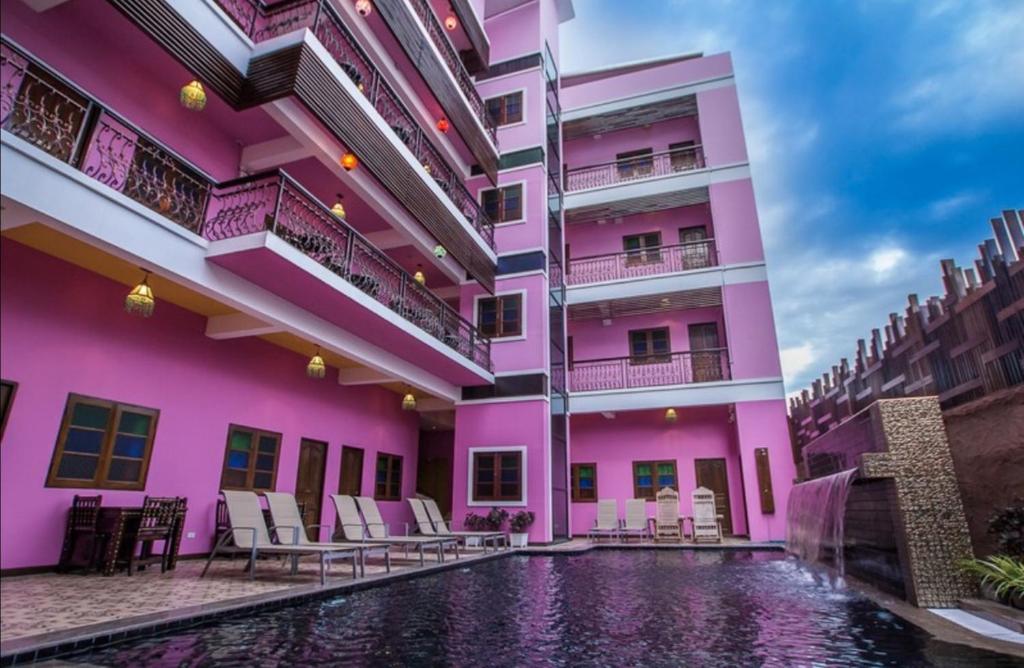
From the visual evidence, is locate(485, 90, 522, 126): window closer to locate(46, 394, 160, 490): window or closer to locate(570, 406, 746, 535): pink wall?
locate(570, 406, 746, 535): pink wall

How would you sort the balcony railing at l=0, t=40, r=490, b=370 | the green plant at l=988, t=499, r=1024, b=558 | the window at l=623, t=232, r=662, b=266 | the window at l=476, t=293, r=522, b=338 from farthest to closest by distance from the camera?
the window at l=623, t=232, r=662, b=266 → the window at l=476, t=293, r=522, b=338 → the green plant at l=988, t=499, r=1024, b=558 → the balcony railing at l=0, t=40, r=490, b=370

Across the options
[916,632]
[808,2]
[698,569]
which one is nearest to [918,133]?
[808,2]

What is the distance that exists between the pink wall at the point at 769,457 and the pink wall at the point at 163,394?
28.8ft

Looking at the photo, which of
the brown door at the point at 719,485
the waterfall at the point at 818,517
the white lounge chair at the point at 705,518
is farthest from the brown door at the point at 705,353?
the waterfall at the point at 818,517

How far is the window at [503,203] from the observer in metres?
14.2

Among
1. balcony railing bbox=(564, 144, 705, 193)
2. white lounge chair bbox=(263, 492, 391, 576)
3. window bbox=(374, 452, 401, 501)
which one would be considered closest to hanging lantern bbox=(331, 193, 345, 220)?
white lounge chair bbox=(263, 492, 391, 576)

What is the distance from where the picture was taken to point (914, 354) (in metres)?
11.5

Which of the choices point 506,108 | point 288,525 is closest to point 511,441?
point 288,525

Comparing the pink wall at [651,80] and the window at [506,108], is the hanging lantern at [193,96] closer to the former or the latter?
the window at [506,108]

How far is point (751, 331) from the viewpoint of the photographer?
44.1 ft

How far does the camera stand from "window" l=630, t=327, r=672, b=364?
15375 millimetres

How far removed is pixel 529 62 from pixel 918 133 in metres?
11.6

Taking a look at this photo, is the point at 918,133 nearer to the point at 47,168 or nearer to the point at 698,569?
the point at 698,569

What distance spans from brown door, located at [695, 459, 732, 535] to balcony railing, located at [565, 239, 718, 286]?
17.7ft
